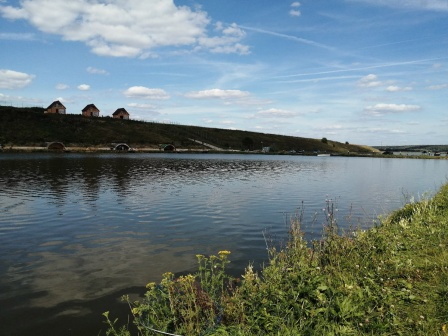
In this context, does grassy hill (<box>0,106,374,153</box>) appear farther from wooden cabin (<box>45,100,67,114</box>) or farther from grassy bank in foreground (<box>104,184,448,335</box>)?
grassy bank in foreground (<box>104,184,448,335</box>)

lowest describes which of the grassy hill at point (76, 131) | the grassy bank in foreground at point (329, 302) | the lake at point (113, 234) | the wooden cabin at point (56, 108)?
the lake at point (113, 234)

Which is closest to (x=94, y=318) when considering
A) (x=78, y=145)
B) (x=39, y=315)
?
(x=39, y=315)

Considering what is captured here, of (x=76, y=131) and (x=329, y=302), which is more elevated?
(x=76, y=131)

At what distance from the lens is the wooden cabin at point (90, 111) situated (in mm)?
196750

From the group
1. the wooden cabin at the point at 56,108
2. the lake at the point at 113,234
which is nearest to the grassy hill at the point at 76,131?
the wooden cabin at the point at 56,108

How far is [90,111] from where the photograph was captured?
197 metres

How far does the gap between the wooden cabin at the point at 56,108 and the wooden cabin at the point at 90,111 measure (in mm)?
11380

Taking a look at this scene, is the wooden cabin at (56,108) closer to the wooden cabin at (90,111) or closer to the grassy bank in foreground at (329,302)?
the wooden cabin at (90,111)

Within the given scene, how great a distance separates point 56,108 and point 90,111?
716 inches

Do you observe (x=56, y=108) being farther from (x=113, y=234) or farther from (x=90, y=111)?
(x=113, y=234)

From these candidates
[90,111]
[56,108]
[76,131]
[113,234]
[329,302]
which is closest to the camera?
[329,302]

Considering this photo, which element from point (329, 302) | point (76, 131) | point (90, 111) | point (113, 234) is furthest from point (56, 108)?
point (329, 302)

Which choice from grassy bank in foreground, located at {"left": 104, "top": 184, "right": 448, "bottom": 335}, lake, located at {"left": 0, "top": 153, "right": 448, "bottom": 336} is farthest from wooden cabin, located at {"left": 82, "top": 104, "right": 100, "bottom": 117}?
grassy bank in foreground, located at {"left": 104, "top": 184, "right": 448, "bottom": 335}

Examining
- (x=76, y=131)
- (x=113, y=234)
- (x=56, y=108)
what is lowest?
(x=113, y=234)
